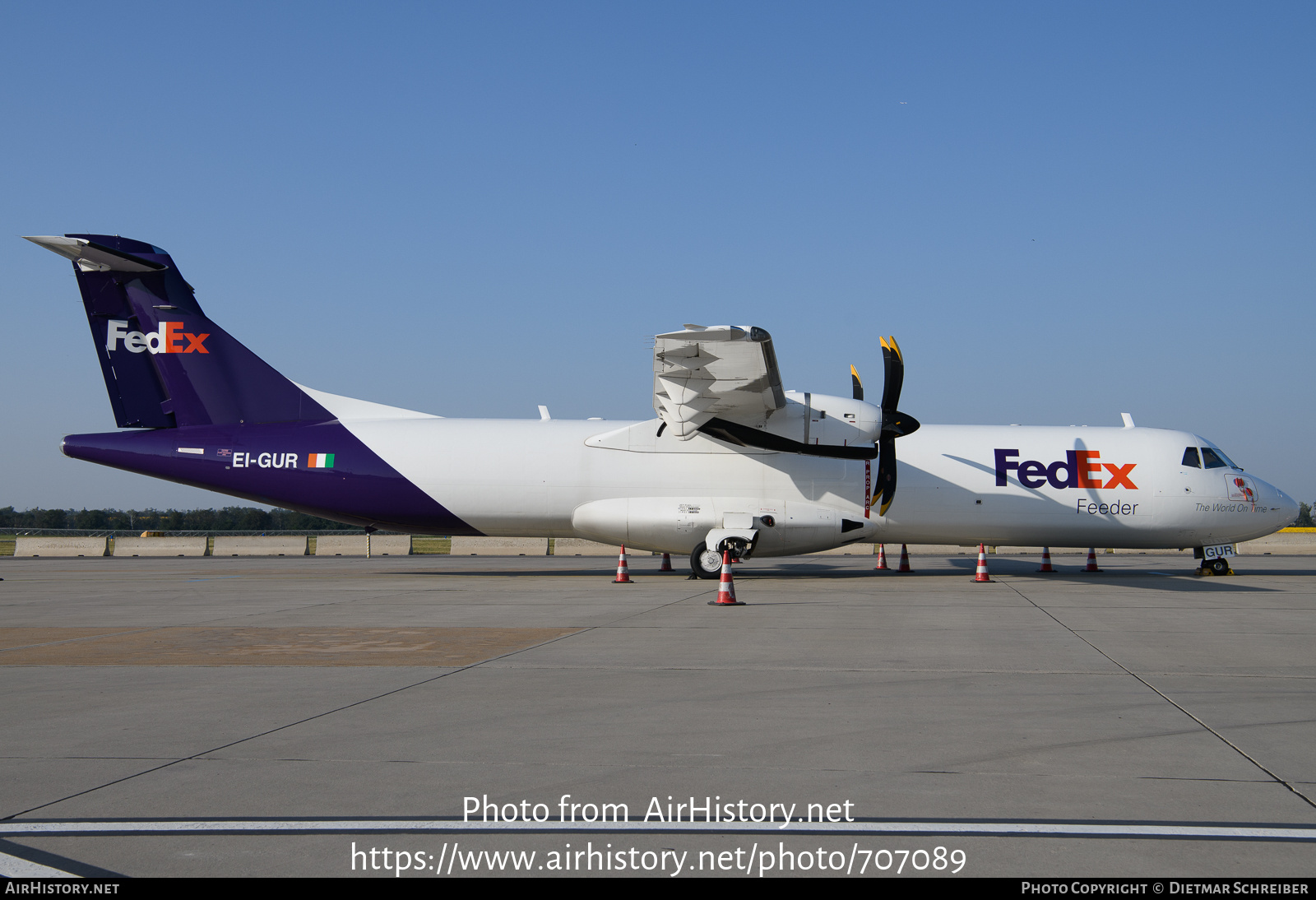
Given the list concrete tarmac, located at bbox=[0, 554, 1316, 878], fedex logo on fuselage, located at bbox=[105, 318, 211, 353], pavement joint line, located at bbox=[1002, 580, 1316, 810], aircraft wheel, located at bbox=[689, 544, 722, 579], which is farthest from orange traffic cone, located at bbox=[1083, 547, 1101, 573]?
fedex logo on fuselage, located at bbox=[105, 318, 211, 353]

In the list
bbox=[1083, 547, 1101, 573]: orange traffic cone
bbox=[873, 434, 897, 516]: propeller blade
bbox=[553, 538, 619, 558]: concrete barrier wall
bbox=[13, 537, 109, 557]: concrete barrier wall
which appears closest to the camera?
bbox=[873, 434, 897, 516]: propeller blade

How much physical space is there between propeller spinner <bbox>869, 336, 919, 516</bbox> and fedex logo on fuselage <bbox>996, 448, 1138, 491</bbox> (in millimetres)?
2494

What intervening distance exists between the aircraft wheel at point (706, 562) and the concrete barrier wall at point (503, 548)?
14.0 m

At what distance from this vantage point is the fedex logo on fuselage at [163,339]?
1988 centimetres

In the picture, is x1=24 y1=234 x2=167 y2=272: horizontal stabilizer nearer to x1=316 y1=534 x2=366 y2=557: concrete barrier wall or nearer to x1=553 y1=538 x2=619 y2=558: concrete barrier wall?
x1=316 y1=534 x2=366 y2=557: concrete barrier wall

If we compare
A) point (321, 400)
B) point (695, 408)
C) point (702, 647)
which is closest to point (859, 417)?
point (695, 408)

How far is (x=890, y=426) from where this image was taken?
62.8 ft

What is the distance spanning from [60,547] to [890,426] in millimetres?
31514

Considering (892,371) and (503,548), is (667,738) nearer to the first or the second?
(892,371)

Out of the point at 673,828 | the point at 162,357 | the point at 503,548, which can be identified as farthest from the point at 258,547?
the point at 673,828

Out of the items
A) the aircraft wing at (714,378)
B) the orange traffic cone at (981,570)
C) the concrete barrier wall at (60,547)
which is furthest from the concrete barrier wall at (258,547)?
the orange traffic cone at (981,570)

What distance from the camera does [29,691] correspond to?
6.78 metres

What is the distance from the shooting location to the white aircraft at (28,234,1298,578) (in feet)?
63.3
